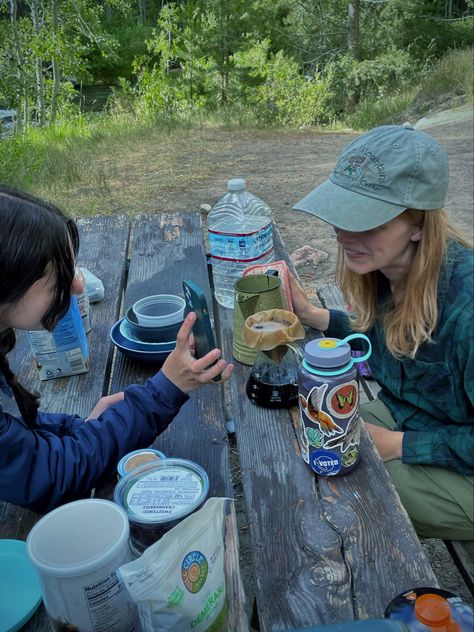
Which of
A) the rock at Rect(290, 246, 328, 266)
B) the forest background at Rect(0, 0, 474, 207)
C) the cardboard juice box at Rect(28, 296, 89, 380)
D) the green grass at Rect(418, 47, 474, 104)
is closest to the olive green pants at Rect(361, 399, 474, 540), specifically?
the cardboard juice box at Rect(28, 296, 89, 380)

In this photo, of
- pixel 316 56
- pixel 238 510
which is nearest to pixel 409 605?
pixel 238 510

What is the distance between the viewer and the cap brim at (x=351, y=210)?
1.58 meters

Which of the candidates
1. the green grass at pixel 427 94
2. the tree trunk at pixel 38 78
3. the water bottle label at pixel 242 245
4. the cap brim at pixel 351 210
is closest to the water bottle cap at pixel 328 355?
the cap brim at pixel 351 210

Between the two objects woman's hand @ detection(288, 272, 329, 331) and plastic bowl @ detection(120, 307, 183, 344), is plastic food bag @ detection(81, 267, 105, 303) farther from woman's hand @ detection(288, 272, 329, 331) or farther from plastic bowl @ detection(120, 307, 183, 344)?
woman's hand @ detection(288, 272, 329, 331)

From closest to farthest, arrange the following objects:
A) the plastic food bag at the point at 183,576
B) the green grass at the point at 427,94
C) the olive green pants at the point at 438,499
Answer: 1. the plastic food bag at the point at 183,576
2. the olive green pants at the point at 438,499
3. the green grass at the point at 427,94

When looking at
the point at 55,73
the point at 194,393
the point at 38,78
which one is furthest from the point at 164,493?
the point at 55,73

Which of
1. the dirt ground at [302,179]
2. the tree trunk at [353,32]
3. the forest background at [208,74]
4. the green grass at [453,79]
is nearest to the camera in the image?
the dirt ground at [302,179]

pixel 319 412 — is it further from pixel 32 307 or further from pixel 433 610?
pixel 32 307

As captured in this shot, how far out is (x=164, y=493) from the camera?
1059 millimetres

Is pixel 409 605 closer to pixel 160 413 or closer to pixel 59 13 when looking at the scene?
pixel 160 413

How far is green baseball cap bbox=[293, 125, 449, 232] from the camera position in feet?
5.14

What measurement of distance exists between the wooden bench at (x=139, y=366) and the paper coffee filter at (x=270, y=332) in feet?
0.89

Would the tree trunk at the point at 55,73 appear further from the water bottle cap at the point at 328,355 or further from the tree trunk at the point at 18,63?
the water bottle cap at the point at 328,355

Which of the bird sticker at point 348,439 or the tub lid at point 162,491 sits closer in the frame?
the tub lid at point 162,491
